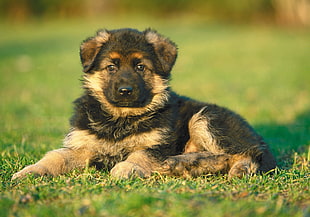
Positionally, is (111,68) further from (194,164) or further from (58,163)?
(194,164)

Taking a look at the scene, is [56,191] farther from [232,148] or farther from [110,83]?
[232,148]

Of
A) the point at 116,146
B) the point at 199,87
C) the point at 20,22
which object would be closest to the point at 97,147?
the point at 116,146

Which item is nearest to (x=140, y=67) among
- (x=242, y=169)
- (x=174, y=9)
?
(x=242, y=169)

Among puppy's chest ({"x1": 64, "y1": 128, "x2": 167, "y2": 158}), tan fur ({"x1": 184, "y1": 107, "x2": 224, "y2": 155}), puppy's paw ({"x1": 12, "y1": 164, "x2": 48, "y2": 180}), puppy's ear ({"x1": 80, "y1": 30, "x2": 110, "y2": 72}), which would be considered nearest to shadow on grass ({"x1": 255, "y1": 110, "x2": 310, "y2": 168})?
tan fur ({"x1": 184, "y1": 107, "x2": 224, "y2": 155})

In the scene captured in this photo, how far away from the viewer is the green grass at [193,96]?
293cm

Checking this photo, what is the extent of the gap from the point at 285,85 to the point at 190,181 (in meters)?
8.35

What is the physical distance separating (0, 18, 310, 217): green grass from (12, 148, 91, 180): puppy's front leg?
5.7 inches

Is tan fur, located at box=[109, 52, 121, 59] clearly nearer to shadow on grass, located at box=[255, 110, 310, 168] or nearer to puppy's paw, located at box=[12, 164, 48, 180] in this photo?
puppy's paw, located at box=[12, 164, 48, 180]

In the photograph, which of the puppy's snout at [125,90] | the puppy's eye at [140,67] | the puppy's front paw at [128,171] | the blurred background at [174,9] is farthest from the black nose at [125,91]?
the blurred background at [174,9]

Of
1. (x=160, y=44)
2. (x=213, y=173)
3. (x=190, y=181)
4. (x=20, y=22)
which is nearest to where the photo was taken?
(x=190, y=181)

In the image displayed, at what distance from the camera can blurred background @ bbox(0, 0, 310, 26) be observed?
30.9m

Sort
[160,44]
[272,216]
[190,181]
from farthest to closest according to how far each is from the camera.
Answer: [160,44] < [190,181] < [272,216]

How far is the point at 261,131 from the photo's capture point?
674 cm

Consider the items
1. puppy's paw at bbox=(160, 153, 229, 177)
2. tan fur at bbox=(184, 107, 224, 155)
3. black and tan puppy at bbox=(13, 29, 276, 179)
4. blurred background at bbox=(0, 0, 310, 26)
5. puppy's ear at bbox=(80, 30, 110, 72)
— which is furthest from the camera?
blurred background at bbox=(0, 0, 310, 26)
